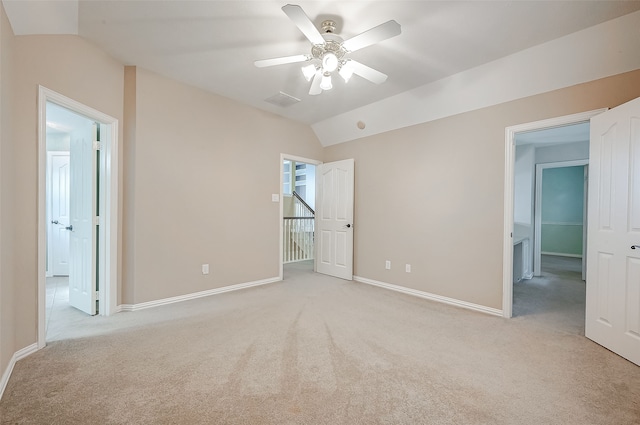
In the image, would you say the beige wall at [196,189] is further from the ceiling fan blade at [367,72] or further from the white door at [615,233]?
the white door at [615,233]

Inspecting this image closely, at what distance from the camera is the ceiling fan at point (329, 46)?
179cm

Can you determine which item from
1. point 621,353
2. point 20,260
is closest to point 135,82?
point 20,260

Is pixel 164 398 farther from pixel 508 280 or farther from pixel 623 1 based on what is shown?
pixel 623 1

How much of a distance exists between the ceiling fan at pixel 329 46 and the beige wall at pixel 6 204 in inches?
64.9

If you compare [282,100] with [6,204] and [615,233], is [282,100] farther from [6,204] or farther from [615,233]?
[615,233]

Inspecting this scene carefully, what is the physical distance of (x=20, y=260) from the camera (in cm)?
208

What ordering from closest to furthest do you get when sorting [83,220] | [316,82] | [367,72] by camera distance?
[367,72] → [316,82] → [83,220]

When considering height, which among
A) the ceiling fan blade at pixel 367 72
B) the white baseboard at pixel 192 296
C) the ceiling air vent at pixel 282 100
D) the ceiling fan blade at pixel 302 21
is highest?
the ceiling air vent at pixel 282 100

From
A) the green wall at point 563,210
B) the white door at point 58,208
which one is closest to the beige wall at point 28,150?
the white door at point 58,208

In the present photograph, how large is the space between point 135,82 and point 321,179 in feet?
9.80

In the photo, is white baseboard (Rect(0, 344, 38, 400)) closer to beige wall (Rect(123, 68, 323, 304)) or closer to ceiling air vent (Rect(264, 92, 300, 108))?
beige wall (Rect(123, 68, 323, 304))

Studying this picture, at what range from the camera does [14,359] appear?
1.98m

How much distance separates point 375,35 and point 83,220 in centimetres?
350

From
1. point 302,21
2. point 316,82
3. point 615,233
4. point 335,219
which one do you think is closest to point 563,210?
point 615,233
